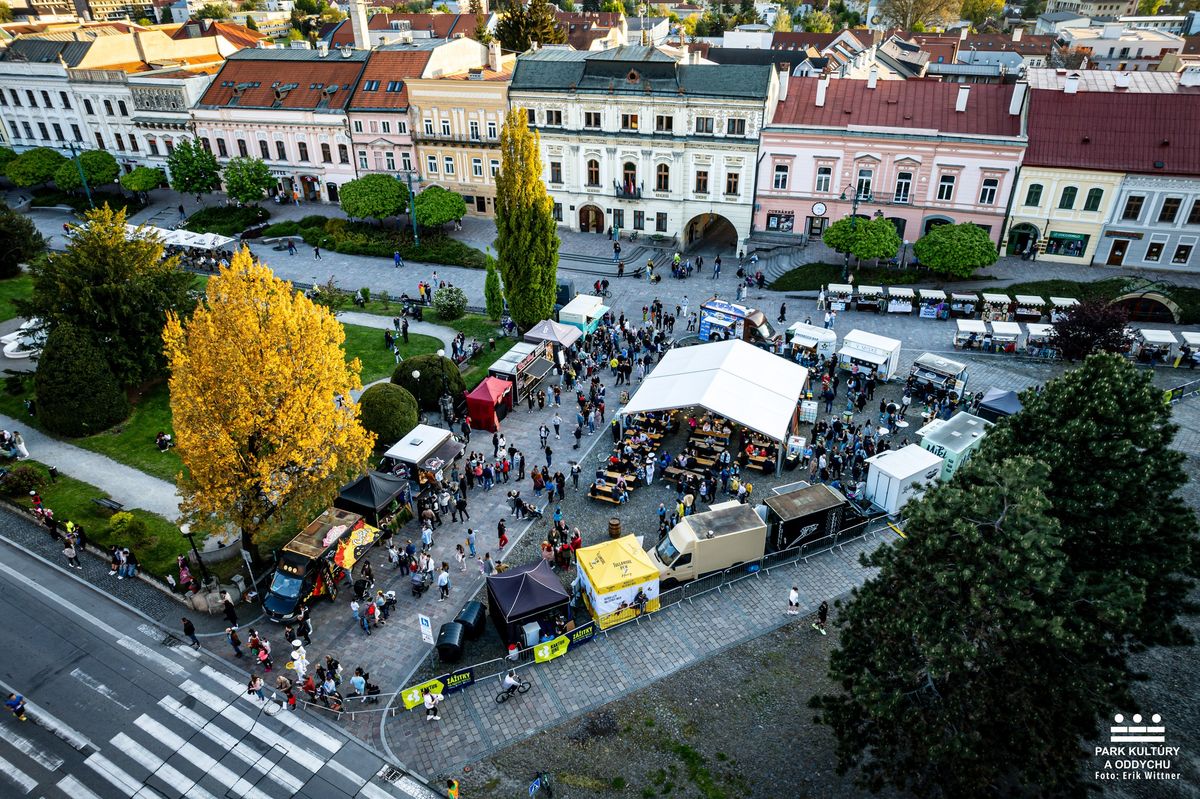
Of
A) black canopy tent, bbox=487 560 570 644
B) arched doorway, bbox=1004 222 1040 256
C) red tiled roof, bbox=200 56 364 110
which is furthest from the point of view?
red tiled roof, bbox=200 56 364 110

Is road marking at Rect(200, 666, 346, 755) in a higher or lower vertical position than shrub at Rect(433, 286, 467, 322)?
lower

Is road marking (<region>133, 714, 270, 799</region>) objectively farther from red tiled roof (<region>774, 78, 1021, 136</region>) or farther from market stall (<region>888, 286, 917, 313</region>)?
red tiled roof (<region>774, 78, 1021, 136</region>)

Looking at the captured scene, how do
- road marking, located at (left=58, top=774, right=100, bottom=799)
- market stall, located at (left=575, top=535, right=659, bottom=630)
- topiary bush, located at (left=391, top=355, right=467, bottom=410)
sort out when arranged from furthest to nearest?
topiary bush, located at (left=391, top=355, right=467, bottom=410) < market stall, located at (left=575, top=535, right=659, bottom=630) < road marking, located at (left=58, top=774, right=100, bottom=799)

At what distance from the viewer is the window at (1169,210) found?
42.2 m

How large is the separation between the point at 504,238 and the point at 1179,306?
3550 cm

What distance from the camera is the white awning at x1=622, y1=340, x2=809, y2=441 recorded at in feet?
94.4

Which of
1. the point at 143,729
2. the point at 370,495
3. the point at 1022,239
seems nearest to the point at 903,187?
the point at 1022,239

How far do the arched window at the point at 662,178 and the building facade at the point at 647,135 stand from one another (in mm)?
69

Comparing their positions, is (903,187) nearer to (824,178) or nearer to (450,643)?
(824,178)

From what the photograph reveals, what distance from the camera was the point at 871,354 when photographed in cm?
3516

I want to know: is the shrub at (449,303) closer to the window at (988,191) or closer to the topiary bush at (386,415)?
the topiary bush at (386,415)

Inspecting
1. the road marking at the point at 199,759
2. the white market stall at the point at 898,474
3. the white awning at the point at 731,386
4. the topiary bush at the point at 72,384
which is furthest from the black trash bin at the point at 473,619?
the topiary bush at the point at 72,384

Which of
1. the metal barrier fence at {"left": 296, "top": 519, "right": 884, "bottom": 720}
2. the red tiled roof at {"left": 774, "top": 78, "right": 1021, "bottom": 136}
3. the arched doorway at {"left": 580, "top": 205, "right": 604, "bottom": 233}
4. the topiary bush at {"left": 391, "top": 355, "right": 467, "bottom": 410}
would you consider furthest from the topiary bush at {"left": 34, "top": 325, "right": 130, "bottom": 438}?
the red tiled roof at {"left": 774, "top": 78, "right": 1021, "bottom": 136}

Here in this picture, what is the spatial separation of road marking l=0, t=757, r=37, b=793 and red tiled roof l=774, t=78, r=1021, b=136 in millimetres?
47614
